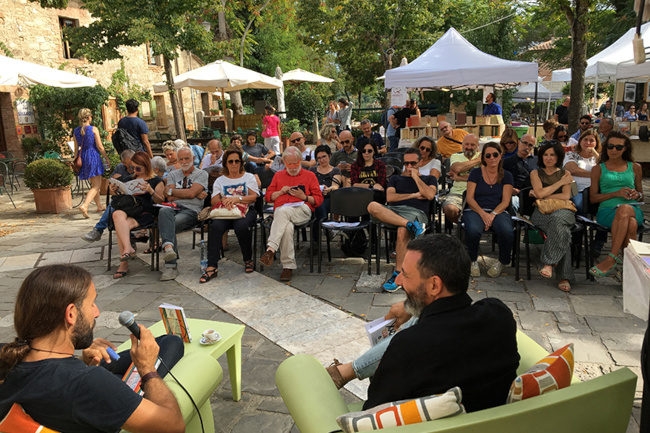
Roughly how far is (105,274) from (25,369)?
4.30m

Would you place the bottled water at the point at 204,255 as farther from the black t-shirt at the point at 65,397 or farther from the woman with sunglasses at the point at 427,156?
the black t-shirt at the point at 65,397

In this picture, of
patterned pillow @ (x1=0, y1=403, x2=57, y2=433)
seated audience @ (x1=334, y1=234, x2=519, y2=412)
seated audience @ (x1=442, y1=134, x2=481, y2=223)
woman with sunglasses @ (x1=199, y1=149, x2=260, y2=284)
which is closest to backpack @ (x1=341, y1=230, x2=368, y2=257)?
seated audience @ (x1=442, y1=134, x2=481, y2=223)

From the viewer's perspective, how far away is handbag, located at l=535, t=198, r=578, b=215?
4988 millimetres

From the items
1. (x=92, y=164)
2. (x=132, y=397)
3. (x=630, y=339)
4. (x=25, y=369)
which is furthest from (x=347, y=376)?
(x=92, y=164)

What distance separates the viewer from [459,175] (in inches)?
243

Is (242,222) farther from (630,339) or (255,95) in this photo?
(255,95)

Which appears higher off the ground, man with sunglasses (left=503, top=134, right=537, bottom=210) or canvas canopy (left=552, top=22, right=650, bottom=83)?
canvas canopy (left=552, top=22, right=650, bottom=83)

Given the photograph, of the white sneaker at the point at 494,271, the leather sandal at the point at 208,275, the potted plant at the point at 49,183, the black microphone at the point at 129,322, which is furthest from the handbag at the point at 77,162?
the black microphone at the point at 129,322

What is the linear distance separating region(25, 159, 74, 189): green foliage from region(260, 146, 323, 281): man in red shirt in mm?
5019

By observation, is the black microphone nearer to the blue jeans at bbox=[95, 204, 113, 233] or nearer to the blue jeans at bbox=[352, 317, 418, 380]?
the blue jeans at bbox=[352, 317, 418, 380]

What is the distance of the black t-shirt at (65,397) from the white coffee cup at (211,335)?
1112mm

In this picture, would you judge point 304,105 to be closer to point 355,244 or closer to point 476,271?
point 355,244

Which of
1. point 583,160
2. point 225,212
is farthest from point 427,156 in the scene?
point 225,212

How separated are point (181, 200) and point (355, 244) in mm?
2051
